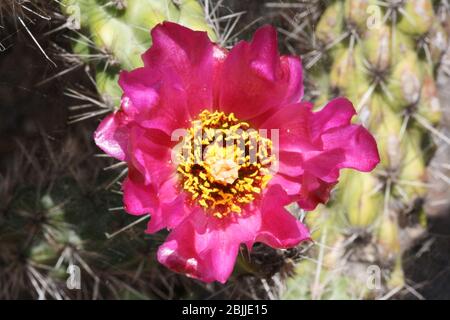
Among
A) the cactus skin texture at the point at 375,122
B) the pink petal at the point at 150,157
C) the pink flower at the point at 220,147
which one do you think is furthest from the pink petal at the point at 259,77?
the cactus skin texture at the point at 375,122

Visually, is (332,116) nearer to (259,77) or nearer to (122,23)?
(259,77)

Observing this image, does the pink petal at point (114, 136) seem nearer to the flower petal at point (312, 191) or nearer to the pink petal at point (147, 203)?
the pink petal at point (147, 203)

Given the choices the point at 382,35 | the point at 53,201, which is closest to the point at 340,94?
the point at 382,35

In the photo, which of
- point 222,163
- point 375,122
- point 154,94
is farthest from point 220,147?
point 375,122

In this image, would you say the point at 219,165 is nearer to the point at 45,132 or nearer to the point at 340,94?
the point at 340,94

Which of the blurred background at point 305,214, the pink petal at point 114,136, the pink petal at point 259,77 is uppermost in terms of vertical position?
the pink petal at point 259,77
